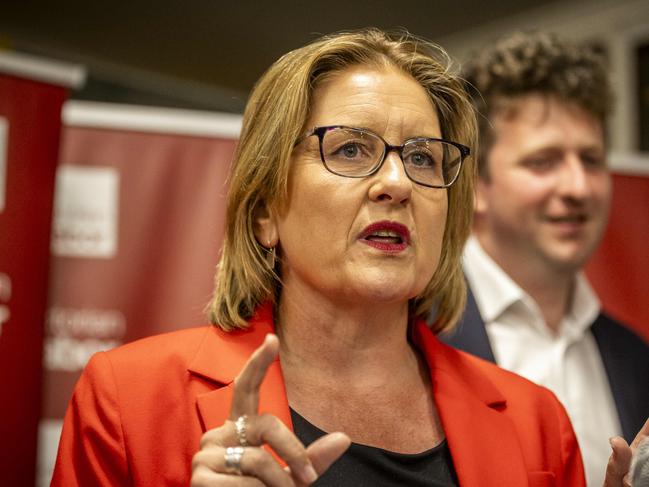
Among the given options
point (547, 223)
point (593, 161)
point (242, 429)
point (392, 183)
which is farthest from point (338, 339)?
point (593, 161)

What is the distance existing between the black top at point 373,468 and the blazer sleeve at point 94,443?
31 cm

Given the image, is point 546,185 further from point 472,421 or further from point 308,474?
point 308,474

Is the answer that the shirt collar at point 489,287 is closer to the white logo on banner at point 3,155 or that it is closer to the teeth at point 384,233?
the teeth at point 384,233

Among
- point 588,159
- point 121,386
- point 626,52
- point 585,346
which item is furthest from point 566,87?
point 626,52

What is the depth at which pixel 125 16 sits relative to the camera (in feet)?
15.6

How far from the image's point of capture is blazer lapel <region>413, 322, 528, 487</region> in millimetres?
1460

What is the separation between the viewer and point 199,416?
1.37 meters

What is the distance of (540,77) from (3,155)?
1630 millimetres

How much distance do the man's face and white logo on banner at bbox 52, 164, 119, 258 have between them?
1289 mm

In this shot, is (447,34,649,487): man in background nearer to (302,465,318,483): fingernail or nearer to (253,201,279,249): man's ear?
(253,201,279,249): man's ear

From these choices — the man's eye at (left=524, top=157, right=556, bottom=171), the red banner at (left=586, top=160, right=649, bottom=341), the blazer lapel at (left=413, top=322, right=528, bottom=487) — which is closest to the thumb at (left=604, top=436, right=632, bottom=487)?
the blazer lapel at (left=413, top=322, right=528, bottom=487)

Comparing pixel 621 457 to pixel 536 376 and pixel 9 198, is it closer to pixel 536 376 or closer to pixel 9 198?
pixel 536 376

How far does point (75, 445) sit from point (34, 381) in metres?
1.08

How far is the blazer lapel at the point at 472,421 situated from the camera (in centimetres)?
146
